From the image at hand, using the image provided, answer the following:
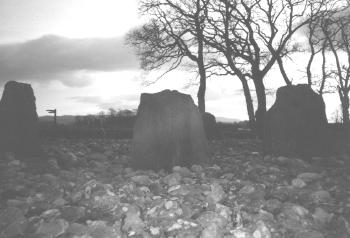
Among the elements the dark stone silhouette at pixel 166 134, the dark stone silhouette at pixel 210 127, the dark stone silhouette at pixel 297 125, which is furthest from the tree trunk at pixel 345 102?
the dark stone silhouette at pixel 166 134

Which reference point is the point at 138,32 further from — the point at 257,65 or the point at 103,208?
the point at 103,208

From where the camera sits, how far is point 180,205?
14.1ft

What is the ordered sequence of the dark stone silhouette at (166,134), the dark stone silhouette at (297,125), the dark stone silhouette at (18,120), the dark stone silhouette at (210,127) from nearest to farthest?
the dark stone silhouette at (166,134) → the dark stone silhouette at (297,125) → the dark stone silhouette at (18,120) → the dark stone silhouette at (210,127)

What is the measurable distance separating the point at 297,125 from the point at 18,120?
6.56 m

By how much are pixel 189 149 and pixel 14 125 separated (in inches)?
171

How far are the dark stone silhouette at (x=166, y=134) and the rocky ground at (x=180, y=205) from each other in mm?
908

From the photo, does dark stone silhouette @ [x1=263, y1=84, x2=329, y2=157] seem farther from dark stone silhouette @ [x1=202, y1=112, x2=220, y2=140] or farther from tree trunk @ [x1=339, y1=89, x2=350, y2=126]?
tree trunk @ [x1=339, y1=89, x2=350, y2=126]

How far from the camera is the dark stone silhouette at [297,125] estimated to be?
8.24 meters

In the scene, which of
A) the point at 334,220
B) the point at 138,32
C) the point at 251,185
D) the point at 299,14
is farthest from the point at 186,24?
the point at 334,220

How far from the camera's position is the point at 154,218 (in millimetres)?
4051

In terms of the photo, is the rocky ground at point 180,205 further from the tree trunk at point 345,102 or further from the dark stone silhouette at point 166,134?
the tree trunk at point 345,102

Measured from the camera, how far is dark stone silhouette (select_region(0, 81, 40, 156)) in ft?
28.4

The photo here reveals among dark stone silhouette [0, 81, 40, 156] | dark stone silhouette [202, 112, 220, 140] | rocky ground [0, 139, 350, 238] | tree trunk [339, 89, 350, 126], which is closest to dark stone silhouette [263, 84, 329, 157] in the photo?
rocky ground [0, 139, 350, 238]

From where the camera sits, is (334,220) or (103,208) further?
(103,208)
